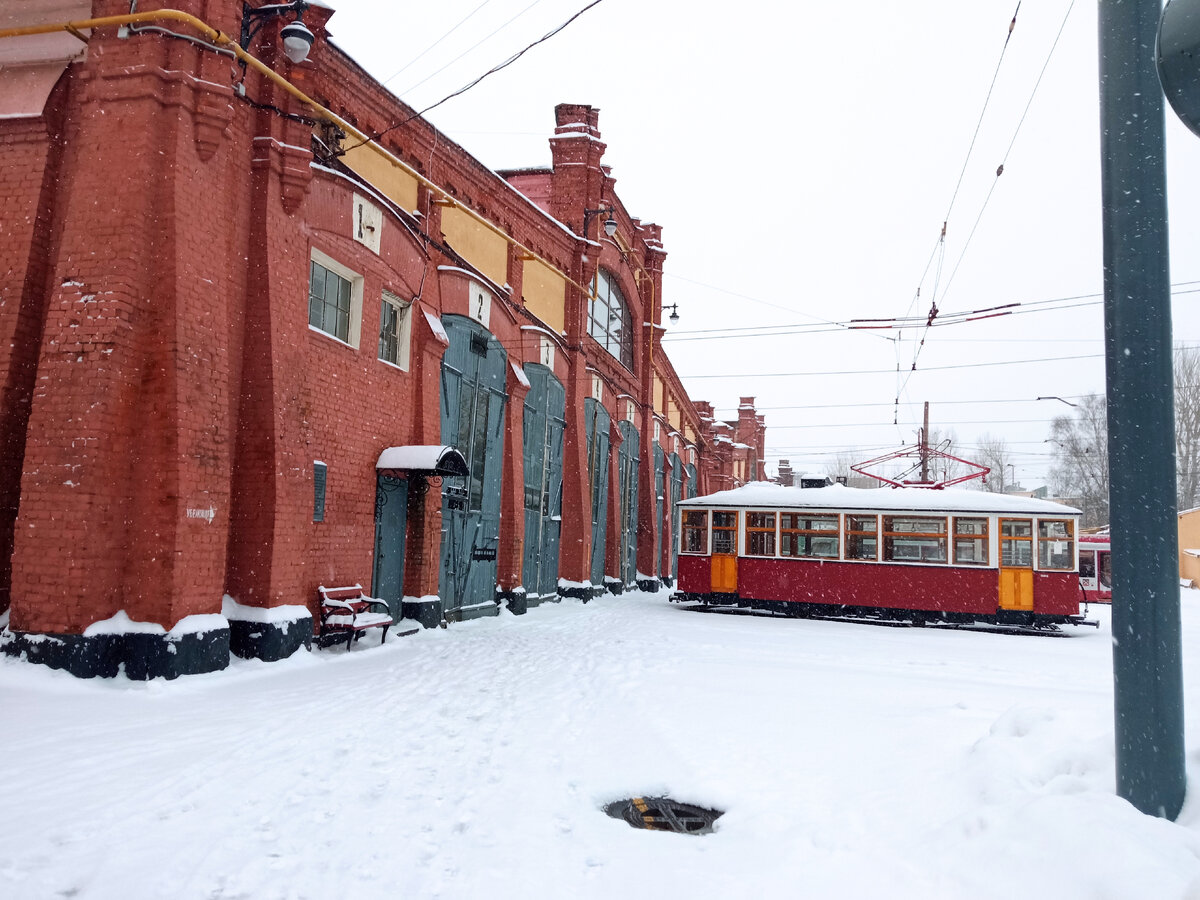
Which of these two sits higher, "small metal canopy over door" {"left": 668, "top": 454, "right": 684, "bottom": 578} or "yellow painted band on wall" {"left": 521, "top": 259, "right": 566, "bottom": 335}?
"yellow painted band on wall" {"left": 521, "top": 259, "right": 566, "bottom": 335}

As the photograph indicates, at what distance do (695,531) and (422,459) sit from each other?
1055cm

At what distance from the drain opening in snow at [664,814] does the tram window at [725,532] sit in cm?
1536

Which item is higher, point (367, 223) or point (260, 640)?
point (367, 223)

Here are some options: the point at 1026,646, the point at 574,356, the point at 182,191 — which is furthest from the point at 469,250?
the point at 1026,646

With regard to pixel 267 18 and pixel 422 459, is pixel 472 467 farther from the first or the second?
pixel 267 18

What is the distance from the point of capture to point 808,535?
19297mm

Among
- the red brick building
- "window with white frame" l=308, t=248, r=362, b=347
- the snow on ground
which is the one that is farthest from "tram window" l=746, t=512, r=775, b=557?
"window with white frame" l=308, t=248, r=362, b=347

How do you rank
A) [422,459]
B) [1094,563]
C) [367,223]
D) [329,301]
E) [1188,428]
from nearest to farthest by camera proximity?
[329,301] → [367,223] → [422,459] → [1094,563] → [1188,428]

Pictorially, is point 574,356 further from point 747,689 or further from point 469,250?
point 747,689

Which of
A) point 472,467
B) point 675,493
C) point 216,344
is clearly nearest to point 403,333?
point 472,467

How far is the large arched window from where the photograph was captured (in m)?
22.0

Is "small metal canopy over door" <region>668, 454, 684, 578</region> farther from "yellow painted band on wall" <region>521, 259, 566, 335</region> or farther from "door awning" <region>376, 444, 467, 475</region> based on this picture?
"door awning" <region>376, 444, 467, 475</region>

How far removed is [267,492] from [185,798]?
5.07 meters

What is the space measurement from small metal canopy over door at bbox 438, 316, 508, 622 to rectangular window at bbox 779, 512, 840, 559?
293 inches
